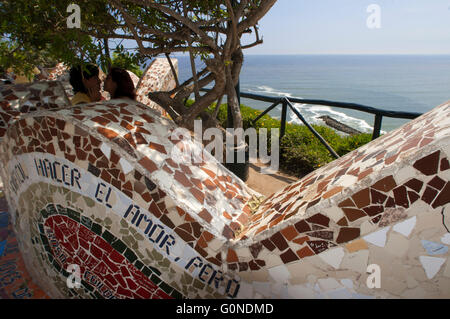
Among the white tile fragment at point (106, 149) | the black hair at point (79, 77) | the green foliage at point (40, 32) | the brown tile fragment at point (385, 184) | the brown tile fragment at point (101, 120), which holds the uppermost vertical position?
the green foliage at point (40, 32)

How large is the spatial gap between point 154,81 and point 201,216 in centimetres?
437

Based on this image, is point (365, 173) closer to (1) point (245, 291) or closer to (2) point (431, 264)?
(2) point (431, 264)

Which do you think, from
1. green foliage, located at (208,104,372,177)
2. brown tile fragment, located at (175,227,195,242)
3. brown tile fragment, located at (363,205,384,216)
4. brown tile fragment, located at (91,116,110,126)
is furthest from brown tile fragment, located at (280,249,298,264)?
green foliage, located at (208,104,372,177)

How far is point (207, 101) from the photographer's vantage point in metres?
3.25

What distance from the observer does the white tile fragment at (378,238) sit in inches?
57.9

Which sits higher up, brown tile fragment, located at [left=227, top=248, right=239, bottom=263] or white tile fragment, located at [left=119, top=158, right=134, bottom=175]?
white tile fragment, located at [left=119, top=158, right=134, bottom=175]

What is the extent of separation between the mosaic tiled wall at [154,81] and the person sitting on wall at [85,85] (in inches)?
85.8

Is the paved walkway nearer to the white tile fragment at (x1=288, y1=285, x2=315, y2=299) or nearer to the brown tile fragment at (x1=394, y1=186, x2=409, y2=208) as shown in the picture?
the white tile fragment at (x1=288, y1=285, x2=315, y2=299)

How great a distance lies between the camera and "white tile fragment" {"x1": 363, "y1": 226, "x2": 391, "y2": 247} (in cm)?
147

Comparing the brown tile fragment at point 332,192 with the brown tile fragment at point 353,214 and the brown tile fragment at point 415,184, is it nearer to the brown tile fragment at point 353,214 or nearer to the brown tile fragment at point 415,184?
the brown tile fragment at point 353,214

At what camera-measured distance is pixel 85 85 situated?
3053 mm

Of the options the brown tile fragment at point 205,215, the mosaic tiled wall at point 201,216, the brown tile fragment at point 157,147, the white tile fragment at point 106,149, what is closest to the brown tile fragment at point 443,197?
the mosaic tiled wall at point 201,216

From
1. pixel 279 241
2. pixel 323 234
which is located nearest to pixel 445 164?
pixel 323 234

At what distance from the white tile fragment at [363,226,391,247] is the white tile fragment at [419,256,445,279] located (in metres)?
0.18
